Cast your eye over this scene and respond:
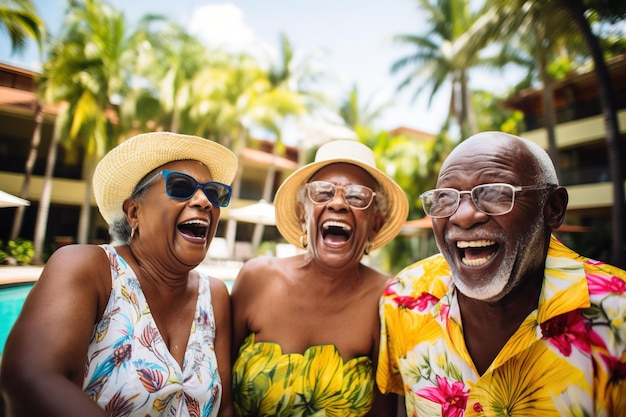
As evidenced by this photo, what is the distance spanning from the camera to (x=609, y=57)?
19.7 metres

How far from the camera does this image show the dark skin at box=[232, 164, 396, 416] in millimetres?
2578

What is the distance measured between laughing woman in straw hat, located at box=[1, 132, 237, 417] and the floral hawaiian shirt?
4.01 feet

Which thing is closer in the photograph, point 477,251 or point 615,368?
point 615,368

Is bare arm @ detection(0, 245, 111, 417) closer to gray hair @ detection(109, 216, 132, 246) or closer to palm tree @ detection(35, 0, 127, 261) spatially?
gray hair @ detection(109, 216, 132, 246)

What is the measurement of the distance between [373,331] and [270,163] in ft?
84.3

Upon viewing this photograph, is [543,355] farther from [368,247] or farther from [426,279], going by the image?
[368,247]

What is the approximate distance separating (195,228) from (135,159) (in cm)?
55

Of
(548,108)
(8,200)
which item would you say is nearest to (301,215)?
(8,200)

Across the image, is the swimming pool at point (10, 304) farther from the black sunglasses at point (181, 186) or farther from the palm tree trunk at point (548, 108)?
the palm tree trunk at point (548, 108)

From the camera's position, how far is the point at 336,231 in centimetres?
286

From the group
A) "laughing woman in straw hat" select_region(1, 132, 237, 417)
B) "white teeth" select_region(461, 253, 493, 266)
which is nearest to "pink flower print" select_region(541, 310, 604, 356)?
"white teeth" select_region(461, 253, 493, 266)

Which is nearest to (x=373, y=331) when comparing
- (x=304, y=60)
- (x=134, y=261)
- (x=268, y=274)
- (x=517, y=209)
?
(x=268, y=274)

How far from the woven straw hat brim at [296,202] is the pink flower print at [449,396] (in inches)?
54.8

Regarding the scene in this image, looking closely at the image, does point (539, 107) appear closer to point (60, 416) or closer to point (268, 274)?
point (268, 274)
